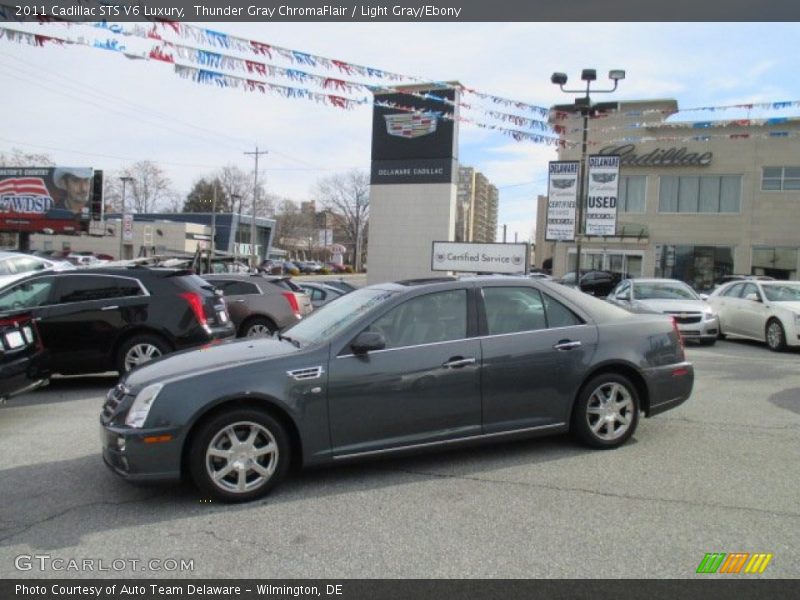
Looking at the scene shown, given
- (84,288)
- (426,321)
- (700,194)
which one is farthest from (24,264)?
(700,194)

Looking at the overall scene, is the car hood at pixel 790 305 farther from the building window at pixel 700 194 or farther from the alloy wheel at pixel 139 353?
the building window at pixel 700 194

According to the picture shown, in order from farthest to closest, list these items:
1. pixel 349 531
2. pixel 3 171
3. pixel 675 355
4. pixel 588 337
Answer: pixel 3 171 < pixel 675 355 < pixel 588 337 < pixel 349 531

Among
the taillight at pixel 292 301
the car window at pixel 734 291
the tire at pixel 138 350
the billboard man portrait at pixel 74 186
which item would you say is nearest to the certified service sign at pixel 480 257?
the car window at pixel 734 291

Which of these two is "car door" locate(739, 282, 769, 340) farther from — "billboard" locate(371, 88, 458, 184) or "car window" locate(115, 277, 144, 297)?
"billboard" locate(371, 88, 458, 184)

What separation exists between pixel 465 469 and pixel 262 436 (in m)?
1.60

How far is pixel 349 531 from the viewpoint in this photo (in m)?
3.82

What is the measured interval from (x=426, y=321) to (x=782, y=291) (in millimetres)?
11642

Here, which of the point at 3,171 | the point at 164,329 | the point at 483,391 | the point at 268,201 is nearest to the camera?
the point at 483,391

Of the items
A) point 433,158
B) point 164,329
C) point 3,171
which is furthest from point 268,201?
point 164,329

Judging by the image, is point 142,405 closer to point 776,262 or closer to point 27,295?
point 27,295

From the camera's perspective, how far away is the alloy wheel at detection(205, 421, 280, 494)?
4.26m

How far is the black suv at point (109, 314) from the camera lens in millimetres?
8180
